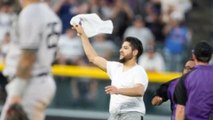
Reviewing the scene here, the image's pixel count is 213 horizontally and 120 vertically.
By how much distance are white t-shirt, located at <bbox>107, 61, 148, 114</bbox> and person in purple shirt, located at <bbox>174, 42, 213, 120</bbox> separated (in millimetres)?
623

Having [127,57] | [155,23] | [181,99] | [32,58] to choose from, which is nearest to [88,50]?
[127,57]

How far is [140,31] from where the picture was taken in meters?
17.4

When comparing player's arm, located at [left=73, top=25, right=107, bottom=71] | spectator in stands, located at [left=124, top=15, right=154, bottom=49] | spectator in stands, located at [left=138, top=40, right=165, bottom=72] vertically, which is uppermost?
spectator in stands, located at [left=124, top=15, right=154, bottom=49]

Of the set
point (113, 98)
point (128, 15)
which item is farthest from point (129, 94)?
point (128, 15)

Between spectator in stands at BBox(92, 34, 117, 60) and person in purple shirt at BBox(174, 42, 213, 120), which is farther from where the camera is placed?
spectator in stands at BBox(92, 34, 117, 60)

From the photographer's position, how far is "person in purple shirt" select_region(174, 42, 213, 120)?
29.9ft

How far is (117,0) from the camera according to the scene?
1836cm

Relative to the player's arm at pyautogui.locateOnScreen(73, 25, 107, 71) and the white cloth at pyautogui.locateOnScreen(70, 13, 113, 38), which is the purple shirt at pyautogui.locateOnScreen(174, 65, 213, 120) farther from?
the white cloth at pyautogui.locateOnScreen(70, 13, 113, 38)

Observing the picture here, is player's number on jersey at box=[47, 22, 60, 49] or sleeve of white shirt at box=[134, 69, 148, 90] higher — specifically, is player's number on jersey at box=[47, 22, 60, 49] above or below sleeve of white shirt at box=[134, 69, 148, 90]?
above

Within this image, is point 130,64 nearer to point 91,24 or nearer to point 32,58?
point 91,24

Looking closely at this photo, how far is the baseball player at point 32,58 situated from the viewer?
9078 mm

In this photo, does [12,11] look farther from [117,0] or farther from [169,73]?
[169,73]

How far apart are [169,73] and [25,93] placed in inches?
276

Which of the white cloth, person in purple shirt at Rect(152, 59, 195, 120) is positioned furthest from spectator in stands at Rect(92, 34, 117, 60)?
person in purple shirt at Rect(152, 59, 195, 120)
